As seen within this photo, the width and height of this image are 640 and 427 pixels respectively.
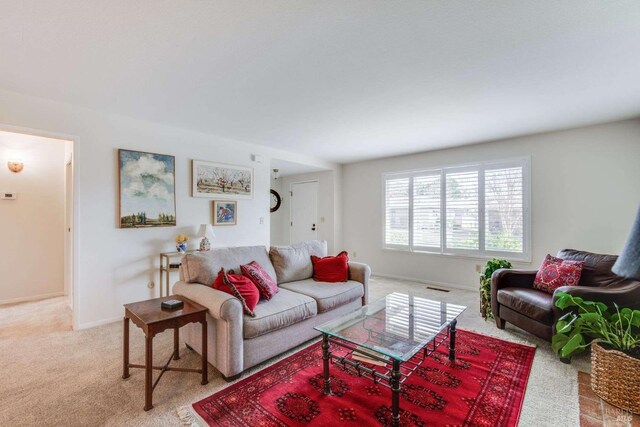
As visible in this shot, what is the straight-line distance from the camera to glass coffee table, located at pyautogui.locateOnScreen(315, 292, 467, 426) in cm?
170

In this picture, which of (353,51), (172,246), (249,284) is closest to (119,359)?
(249,284)

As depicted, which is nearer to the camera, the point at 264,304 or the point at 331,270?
the point at 264,304

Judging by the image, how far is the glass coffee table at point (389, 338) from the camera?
1704mm

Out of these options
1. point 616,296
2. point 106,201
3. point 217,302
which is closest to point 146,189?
point 106,201

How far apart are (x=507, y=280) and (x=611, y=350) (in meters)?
1.30

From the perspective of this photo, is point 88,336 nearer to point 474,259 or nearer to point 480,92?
point 480,92

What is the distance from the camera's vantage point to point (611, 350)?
1.83 metres

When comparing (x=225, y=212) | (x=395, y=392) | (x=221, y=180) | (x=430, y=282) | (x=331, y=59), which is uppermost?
(x=331, y=59)

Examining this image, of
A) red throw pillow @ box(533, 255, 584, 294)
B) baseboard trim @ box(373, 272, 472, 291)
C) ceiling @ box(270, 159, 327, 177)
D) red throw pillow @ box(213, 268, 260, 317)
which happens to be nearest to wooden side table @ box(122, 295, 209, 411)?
red throw pillow @ box(213, 268, 260, 317)

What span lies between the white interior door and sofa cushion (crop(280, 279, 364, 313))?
10.9ft

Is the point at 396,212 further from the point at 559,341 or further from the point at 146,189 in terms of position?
the point at 146,189

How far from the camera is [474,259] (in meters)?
4.62

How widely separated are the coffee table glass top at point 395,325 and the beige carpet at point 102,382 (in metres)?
0.66

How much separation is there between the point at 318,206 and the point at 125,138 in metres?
3.88
